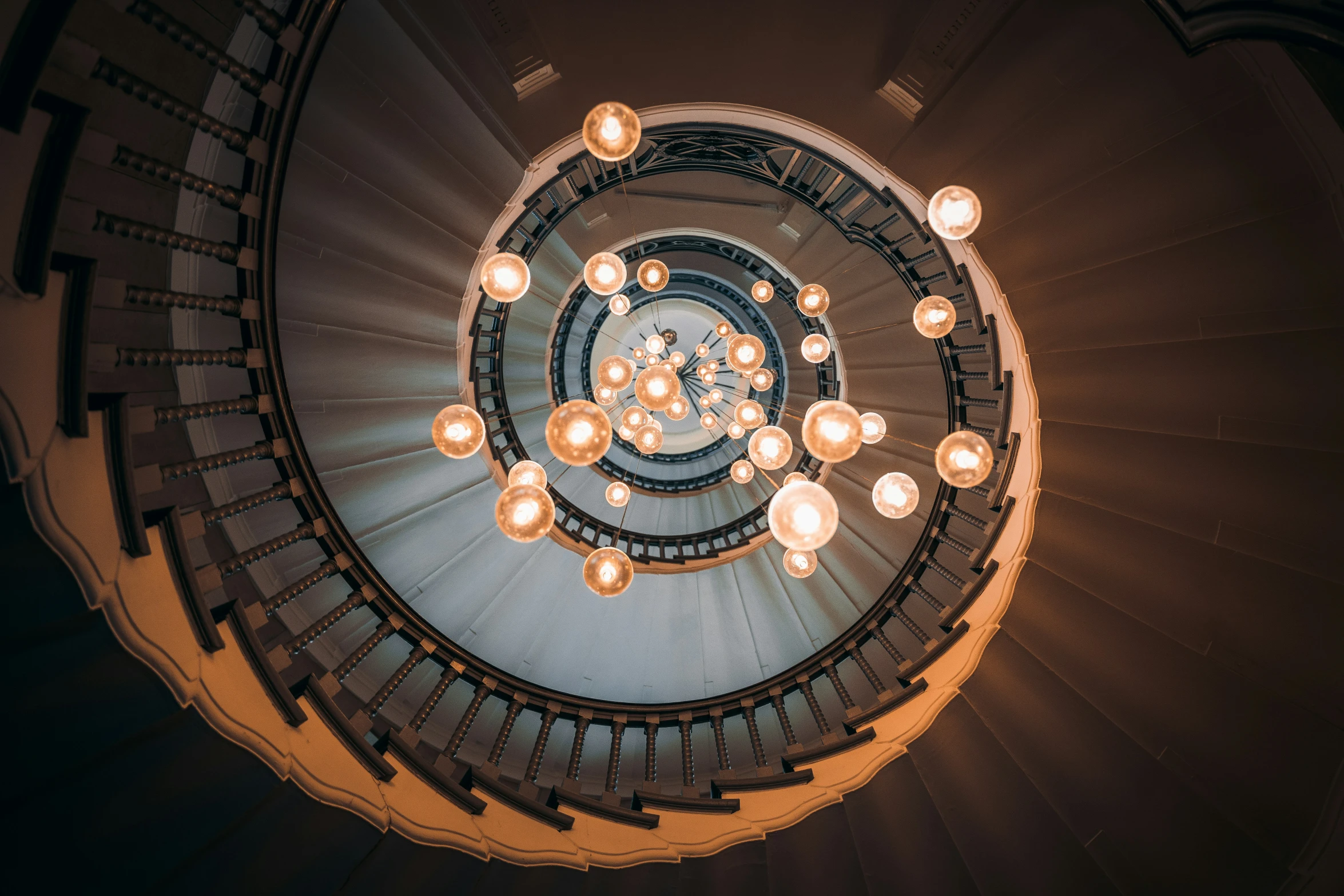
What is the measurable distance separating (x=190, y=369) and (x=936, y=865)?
525 cm

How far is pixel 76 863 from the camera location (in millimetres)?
1778

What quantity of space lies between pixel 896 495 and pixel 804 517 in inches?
25.2

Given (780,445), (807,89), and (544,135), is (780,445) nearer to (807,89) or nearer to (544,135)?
(807,89)

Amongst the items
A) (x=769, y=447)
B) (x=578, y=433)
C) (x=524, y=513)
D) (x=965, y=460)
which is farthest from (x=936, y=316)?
(x=524, y=513)

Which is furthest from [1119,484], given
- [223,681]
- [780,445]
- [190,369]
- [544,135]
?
[190,369]

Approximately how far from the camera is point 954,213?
1764 mm

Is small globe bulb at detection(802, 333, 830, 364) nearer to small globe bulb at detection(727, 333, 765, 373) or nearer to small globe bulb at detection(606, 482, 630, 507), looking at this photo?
small globe bulb at detection(727, 333, 765, 373)

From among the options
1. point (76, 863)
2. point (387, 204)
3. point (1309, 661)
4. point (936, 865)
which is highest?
point (387, 204)

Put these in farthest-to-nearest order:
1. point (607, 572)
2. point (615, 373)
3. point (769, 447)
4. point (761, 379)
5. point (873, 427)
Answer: point (761, 379) → point (615, 373) → point (873, 427) → point (769, 447) → point (607, 572)

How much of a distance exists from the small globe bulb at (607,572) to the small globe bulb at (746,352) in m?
1.41

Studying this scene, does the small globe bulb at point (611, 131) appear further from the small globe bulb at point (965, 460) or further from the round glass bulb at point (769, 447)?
the small globe bulb at point (965, 460)

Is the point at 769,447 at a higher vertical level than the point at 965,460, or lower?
lower

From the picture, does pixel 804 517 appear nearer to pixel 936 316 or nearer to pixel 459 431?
pixel 936 316

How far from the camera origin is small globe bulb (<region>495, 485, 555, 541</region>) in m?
1.73
